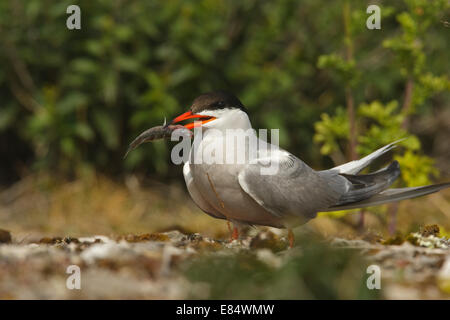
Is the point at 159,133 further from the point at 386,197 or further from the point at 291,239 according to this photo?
the point at 386,197

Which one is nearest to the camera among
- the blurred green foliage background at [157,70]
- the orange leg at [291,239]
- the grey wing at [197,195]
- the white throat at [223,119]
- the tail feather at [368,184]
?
the orange leg at [291,239]

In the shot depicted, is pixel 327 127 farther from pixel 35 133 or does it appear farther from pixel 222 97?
pixel 35 133

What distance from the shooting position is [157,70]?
6582mm

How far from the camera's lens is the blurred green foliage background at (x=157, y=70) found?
617cm

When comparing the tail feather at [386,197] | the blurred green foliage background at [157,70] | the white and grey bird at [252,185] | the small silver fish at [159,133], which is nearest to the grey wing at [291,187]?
the white and grey bird at [252,185]

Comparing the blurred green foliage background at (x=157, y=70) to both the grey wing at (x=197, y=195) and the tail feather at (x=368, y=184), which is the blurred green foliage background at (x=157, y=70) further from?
the grey wing at (x=197, y=195)

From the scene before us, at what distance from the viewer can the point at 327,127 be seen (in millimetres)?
4809

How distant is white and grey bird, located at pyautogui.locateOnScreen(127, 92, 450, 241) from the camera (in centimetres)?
342

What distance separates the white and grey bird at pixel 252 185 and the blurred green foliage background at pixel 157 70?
219 cm

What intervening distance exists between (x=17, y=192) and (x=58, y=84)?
50.7 inches

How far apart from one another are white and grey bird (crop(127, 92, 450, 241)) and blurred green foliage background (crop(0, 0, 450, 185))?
7.20ft

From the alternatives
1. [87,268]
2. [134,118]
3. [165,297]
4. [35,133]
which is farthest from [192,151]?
[35,133]

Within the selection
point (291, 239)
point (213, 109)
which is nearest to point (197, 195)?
point (213, 109)

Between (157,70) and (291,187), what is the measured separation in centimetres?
337
